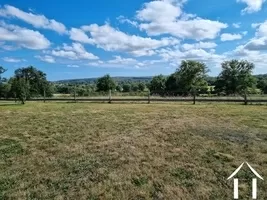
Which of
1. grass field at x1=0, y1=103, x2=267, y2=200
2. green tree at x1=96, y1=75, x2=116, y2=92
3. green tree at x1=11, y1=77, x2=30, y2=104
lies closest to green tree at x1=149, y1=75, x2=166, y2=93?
green tree at x1=96, y1=75, x2=116, y2=92

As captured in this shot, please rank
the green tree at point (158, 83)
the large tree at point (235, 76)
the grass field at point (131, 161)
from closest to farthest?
the grass field at point (131, 161)
the large tree at point (235, 76)
the green tree at point (158, 83)

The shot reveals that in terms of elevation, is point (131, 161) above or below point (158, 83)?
below

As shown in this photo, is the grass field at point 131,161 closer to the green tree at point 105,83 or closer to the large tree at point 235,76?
the large tree at point 235,76

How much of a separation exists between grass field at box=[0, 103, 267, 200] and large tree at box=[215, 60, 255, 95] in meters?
60.5

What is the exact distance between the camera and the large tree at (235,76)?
6525cm

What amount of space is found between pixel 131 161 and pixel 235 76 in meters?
66.8

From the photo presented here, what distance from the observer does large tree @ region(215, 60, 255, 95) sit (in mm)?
65250

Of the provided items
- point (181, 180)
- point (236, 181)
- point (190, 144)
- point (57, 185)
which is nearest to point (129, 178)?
point (181, 180)

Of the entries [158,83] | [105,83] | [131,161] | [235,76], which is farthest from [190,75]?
[131,161]

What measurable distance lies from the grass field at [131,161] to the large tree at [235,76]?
60.5m

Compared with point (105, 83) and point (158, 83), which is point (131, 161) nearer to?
point (105, 83)

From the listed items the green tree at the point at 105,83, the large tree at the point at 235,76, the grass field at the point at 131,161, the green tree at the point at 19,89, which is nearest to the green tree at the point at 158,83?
the green tree at the point at 105,83

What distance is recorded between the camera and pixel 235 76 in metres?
66.8

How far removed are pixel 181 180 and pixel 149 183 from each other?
559 millimetres
